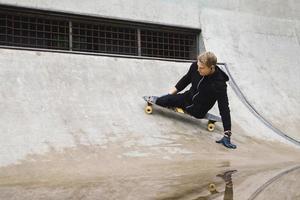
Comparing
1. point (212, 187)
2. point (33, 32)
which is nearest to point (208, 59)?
point (212, 187)

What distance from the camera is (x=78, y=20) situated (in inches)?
342

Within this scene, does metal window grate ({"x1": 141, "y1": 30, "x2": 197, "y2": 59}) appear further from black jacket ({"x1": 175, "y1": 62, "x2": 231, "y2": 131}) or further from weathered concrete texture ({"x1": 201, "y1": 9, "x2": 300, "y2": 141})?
black jacket ({"x1": 175, "y1": 62, "x2": 231, "y2": 131})

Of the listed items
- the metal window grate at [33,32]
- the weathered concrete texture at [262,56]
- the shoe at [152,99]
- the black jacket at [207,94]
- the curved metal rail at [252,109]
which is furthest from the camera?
the weathered concrete texture at [262,56]

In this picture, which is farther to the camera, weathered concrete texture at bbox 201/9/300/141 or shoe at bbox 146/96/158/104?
weathered concrete texture at bbox 201/9/300/141

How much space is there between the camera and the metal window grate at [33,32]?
27.6 ft

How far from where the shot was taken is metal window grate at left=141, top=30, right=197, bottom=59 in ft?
30.9

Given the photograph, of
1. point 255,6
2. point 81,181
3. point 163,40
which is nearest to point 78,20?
point 163,40

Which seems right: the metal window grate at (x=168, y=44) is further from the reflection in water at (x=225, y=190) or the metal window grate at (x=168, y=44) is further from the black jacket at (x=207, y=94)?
the reflection in water at (x=225, y=190)

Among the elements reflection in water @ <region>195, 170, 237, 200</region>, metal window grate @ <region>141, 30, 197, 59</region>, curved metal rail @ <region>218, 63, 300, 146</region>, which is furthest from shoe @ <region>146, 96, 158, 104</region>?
metal window grate @ <region>141, 30, 197, 59</region>

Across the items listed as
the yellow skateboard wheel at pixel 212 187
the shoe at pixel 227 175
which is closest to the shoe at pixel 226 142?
the shoe at pixel 227 175

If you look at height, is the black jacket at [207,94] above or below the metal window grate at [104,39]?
below

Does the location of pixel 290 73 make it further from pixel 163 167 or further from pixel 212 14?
pixel 163 167

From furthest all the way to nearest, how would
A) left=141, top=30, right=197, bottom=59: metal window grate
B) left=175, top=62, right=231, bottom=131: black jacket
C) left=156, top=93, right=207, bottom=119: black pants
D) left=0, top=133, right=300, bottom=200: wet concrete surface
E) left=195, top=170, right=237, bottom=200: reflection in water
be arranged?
left=141, top=30, right=197, bottom=59: metal window grate → left=156, top=93, right=207, bottom=119: black pants → left=175, top=62, right=231, bottom=131: black jacket → left=0, top=133, right=300, bottom=200: wet concrete surface → left=195, top=170, right=237, bottom=200: reflection in water

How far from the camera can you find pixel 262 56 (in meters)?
9.76
